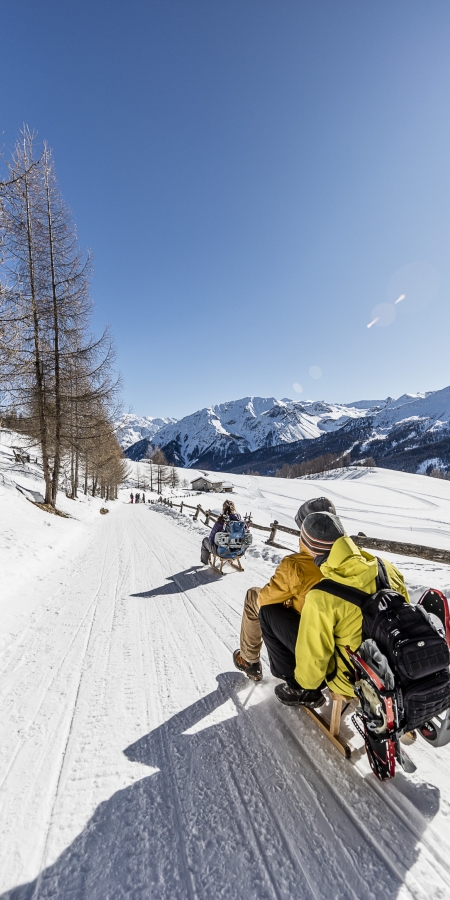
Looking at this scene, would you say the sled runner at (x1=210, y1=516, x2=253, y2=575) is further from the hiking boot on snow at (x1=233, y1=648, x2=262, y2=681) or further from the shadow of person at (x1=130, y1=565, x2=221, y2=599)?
the hiking boot on snow at (x1=233, y1=648, x2=262, y2=681)

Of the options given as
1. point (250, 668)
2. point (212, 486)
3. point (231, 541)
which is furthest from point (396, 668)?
point (212, 486)

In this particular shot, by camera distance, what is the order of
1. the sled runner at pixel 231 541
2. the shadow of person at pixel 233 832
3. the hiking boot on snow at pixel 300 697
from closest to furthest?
the shadow of person at pixel 233 832 → the hiking boot on snow at pixel 300 697 → the sled runner at pixel 231 541

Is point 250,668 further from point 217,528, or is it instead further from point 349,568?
point 217,528

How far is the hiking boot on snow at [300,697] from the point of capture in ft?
8.05

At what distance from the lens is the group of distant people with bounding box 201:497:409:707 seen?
2.03 metres

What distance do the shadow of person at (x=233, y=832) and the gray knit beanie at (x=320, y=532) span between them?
4.68 ft

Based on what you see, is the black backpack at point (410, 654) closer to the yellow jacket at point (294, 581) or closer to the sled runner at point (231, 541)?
the yellow jacket at point (294, 581)

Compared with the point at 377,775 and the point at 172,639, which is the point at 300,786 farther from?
the point at 172,639

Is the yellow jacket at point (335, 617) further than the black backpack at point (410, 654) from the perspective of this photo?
Yes

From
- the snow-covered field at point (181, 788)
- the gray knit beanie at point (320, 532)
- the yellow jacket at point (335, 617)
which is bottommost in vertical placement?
the snow-covered field at point (181, 788)

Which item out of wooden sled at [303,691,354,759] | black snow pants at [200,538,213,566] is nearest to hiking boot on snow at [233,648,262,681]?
wooden sled at [303,691,354,759]

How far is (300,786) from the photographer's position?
6.87ft

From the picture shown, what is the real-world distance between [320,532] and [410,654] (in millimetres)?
801

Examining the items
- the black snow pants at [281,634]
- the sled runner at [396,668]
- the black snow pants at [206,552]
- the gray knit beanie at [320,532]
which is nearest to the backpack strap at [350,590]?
the sled runner at [396,668]
